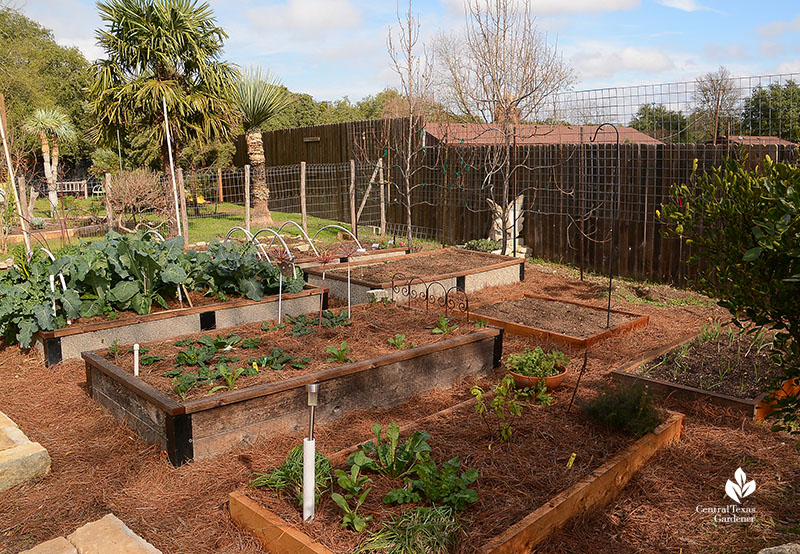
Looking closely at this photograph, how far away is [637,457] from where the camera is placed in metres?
3.31

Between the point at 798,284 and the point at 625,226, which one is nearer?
the point at 798,284

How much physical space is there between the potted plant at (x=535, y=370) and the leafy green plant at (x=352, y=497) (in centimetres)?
172

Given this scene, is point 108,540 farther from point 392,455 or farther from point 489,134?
point 489,134

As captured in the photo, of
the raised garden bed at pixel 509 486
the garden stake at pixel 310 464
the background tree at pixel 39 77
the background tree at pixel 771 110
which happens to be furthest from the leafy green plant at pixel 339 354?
the background tree at pixel 39 77

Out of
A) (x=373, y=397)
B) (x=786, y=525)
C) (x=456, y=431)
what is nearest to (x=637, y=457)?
(x=786, y=525)

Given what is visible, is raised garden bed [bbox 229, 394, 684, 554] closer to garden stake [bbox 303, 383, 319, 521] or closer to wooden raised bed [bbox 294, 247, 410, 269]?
garden stake [bbox 303, 383, 319, 521]

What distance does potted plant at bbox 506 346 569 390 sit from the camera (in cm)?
→ 428

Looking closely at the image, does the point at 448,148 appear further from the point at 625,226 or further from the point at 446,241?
the point at 625,226

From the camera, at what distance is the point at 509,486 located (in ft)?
9.75

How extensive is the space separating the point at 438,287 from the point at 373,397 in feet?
11.2

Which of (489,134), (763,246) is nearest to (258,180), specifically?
(489,134)

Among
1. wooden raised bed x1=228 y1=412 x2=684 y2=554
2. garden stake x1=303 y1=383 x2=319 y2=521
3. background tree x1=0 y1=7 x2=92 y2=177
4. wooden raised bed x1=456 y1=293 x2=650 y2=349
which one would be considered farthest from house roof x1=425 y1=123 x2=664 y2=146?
background tree x1=0 y1=7 x2=92 y2=177

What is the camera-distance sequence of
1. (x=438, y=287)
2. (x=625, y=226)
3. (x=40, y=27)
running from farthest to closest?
(x=40, y=27)
(x=625, y=226)
(x=438, y=287)

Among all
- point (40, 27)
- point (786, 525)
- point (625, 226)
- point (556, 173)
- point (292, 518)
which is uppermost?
point (40, 27)
